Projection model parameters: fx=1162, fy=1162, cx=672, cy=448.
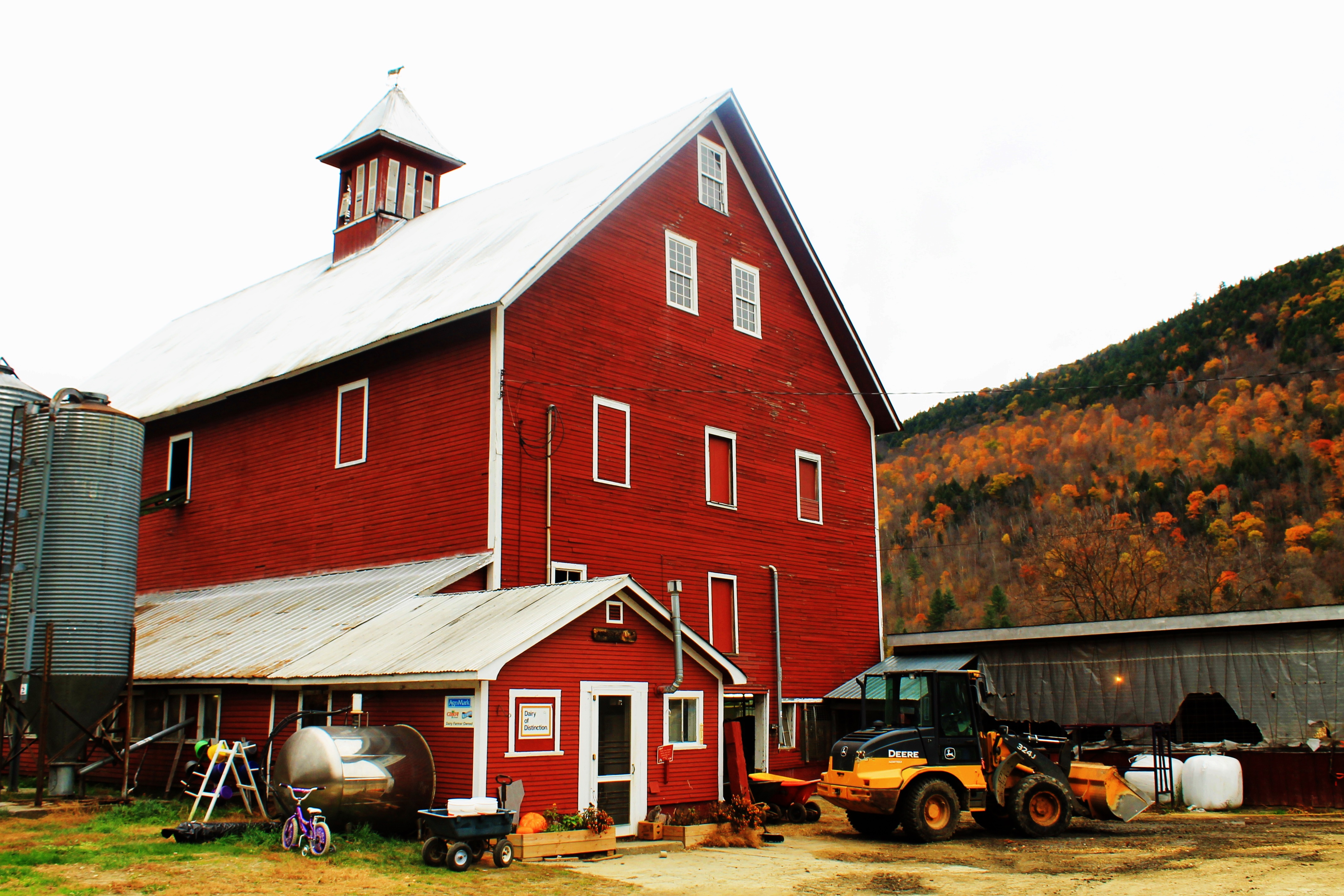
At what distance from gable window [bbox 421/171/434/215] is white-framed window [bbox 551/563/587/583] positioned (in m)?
17.1

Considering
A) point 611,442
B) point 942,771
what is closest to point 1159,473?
point 611,442

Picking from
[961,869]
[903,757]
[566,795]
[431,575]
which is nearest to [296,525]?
[431,575]

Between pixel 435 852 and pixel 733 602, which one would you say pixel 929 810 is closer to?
pixel 435 852

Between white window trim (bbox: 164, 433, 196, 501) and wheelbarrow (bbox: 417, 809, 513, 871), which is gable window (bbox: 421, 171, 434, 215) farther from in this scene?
wheelbarrow (bbox: 417, 809, 513, 871)

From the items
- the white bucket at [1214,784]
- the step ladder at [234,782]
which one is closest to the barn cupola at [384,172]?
the step ladder at [234,782]

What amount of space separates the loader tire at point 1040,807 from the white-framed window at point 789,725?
303 inches

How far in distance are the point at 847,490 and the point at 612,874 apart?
16.3m

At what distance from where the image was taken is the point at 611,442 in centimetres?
2311

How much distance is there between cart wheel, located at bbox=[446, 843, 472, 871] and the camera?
13.6 meters

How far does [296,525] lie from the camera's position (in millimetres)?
24500

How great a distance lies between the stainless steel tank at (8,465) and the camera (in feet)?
62.6

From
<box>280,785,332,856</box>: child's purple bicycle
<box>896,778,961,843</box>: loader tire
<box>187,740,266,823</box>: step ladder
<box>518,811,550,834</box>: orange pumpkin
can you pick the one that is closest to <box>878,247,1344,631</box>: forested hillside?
<box>896,778,961,843</box>: loader tire

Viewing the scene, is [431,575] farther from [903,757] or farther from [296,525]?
[903,757]

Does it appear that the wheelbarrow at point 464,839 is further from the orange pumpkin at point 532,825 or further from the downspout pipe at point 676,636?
the downspout pipe at point 676,636
